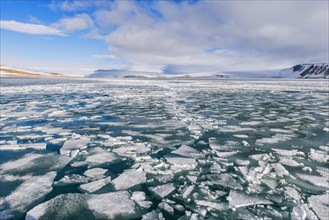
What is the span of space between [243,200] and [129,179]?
65.3 inches

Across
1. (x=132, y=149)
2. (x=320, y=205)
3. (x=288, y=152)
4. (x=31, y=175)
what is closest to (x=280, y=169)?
(x=288, y=152)

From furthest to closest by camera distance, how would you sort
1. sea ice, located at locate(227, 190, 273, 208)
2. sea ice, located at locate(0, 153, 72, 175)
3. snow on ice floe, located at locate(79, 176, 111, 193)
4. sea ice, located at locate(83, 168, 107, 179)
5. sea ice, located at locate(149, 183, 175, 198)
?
1. sea ice, located at locate(0, 153, 72, 175)
2. sea ice, located at locate(83, 168, 107, 179)
3. snow on ice floe, located at locate(79, 176, 111, 193)
4. sea ice, located at locate(149, 183, 175, 198)
5. sea ice, located at locate(227, 190, 273, 208)

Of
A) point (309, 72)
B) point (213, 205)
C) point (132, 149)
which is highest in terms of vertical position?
point (213, 205)

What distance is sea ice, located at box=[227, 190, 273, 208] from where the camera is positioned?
3078mm

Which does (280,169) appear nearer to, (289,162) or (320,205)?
(289,162)

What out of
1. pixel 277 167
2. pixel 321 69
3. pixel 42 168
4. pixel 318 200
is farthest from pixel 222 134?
pixel 321 69

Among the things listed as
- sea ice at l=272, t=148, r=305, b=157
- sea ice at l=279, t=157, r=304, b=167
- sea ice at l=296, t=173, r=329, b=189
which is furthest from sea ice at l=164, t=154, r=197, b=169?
sea ice at l=272, t=148, r=305, b=157

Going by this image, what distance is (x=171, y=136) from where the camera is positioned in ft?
20.6

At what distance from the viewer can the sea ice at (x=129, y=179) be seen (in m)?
3.63

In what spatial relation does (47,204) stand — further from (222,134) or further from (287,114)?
(287,114)

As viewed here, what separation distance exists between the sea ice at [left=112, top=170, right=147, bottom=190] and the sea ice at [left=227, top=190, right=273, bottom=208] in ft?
4.24

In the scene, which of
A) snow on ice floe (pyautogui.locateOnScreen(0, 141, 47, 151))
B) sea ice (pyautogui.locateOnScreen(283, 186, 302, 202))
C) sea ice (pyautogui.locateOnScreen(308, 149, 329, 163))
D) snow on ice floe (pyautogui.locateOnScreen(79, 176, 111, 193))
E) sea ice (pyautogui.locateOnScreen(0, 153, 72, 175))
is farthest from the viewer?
snow on ice floe (pyautogui.locateOnScreen(0, 141, 47, 151))

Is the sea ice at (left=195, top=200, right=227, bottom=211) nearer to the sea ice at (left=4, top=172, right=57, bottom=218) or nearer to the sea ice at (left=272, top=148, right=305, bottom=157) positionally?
the sea ice at (left=4, top=172, right=57, bottom=218)

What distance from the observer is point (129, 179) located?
3.81 m
